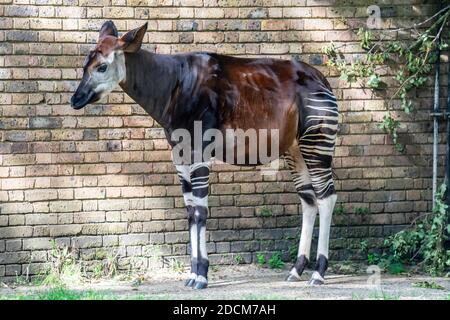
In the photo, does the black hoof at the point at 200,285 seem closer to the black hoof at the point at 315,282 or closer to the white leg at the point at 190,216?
the white leg at the point at 190,216

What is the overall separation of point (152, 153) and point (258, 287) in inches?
70.2


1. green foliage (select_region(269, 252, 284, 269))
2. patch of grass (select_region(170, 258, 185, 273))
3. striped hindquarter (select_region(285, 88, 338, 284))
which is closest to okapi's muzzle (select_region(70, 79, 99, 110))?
striped hindquarter (select_region(285, 88, 338, 284))

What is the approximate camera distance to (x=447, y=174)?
9148 millimetres

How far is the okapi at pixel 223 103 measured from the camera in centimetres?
758

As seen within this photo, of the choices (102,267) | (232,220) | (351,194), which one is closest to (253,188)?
(232,220)

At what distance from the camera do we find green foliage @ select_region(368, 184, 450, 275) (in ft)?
29.1

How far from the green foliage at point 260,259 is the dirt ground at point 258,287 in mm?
65

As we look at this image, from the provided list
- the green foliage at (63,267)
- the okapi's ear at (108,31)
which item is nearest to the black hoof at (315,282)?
the green foliage at (63,267)

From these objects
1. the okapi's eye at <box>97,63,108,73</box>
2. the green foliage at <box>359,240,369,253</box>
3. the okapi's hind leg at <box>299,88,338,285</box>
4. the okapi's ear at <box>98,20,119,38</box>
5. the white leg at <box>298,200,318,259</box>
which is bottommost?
the green foliage at <box>359,240,369,253</box>

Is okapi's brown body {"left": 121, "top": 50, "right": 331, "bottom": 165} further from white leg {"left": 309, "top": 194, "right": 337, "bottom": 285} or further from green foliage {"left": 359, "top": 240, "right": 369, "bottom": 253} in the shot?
green foliage {"left": 359, "top": 240, "right": 369, "bottom": 253}

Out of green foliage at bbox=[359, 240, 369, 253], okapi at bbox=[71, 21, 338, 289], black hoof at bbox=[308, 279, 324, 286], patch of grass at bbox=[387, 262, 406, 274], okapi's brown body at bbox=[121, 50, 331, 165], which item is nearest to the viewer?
okapi at bbox=[71, 21, 338, 289]

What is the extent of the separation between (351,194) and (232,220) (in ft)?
4.19

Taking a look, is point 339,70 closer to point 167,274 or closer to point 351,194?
point 351,194
